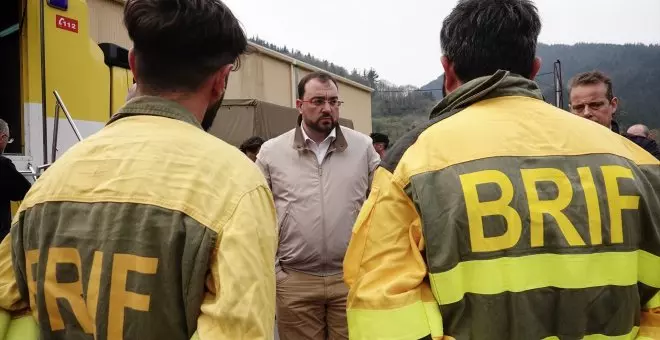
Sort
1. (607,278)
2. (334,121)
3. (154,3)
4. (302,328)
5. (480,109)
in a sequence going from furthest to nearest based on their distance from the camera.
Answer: (334,121), (302,328), (480,109), (607,278), (154,3)

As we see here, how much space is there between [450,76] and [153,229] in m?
1.01

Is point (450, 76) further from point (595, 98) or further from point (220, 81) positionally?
point (595, 98)

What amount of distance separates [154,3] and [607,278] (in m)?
1.36

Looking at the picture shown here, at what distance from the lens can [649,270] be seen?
1.57m

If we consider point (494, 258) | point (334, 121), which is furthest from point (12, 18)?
point (494, 258)

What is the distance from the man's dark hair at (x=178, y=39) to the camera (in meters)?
1.37

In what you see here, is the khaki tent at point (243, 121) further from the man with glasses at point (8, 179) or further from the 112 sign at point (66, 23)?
the man with glasses at point (8, 179)

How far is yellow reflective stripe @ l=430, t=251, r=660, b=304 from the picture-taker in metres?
1.44

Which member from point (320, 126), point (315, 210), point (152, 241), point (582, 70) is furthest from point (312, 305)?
point (582, 70)

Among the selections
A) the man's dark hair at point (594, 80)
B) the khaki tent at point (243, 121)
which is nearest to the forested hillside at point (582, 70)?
the khaki tent at point (243, 121)

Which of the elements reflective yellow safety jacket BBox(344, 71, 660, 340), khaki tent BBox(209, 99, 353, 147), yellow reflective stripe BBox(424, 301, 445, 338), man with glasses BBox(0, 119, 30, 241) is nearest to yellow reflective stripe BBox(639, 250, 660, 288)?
reflective yellow safety jacket BBox(344, 71, 660, 340)

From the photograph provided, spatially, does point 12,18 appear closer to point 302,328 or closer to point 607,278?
point 302,328

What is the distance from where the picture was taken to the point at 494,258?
1.44 metres

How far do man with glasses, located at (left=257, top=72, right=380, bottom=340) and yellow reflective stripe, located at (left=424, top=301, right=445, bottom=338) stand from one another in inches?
74.0
